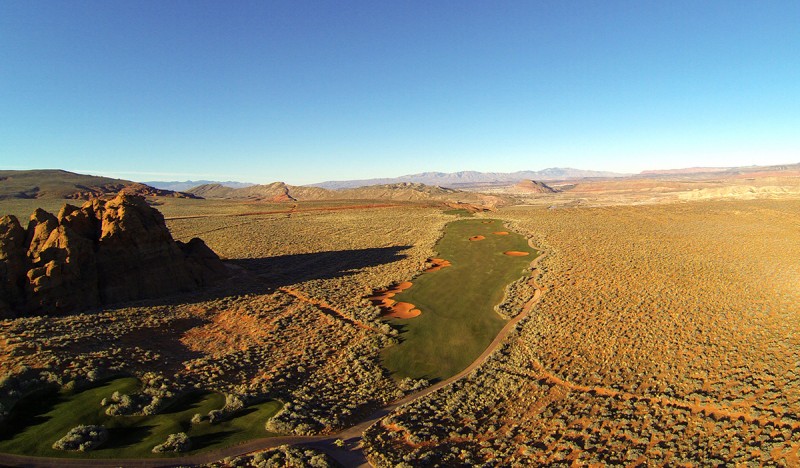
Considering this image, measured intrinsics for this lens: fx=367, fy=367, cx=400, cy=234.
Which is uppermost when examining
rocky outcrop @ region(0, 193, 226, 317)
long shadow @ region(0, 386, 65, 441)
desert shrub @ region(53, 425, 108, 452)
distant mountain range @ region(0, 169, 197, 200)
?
distant mountain range @ region(0, 169, 197, 200)

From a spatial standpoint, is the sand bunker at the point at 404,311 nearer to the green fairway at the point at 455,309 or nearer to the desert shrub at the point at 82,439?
the green fairway at the point at 455,309

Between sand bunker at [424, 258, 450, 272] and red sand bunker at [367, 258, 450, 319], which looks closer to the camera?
red sand bunker at [367, 258, 450, 319]

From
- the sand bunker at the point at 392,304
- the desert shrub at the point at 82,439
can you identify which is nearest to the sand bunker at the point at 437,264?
the sand bunker at the point at 392,304

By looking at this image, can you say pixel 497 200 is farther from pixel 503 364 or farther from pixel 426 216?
pixel 503 364

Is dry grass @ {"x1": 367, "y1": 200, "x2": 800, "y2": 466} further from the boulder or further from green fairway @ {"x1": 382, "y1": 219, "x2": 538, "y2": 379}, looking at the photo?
the boulder

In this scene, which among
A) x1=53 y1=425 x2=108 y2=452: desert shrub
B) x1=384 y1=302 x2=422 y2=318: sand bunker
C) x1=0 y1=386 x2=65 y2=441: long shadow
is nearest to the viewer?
x1=53 y1=425 x2=108 y2=452: desert shrub

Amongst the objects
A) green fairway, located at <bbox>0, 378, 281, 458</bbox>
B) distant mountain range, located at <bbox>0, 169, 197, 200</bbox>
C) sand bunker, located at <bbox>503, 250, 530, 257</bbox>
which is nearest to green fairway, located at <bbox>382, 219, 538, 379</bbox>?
sand bunker, located at <bbox>503, 250, 530, 257</bbox>

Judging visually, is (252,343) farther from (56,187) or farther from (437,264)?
(56,187)
